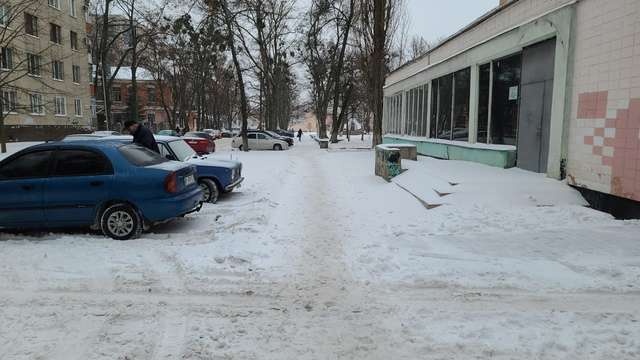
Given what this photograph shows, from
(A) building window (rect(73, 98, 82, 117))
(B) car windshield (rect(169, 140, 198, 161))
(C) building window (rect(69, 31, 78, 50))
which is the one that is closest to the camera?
(B) car windshield (rect(169, 140, 198, 161))

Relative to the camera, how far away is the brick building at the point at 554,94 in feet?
27.0

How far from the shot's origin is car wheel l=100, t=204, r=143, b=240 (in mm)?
7094

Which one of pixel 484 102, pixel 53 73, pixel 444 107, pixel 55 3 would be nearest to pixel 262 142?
pixel 444 107

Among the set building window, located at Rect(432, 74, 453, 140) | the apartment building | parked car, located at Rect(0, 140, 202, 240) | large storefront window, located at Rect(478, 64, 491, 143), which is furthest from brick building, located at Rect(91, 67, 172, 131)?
parked car, located at Rect(0, 140, 202, 240)

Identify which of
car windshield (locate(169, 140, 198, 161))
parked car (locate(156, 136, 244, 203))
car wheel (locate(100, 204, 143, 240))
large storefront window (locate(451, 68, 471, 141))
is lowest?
car wheel (locate(100, 204, 143, 240))

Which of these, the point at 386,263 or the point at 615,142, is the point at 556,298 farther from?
the point at 615,142

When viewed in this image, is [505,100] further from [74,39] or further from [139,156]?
[74,39]

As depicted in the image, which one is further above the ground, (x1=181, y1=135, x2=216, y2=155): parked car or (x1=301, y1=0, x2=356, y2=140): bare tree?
(x1=301, y1=0, x2=356, y2=140): bare tree

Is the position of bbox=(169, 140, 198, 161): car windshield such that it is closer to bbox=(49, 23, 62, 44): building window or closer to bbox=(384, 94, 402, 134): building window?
bbox=(384, 94, 402, 134): building window

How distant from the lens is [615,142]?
27.6 feet

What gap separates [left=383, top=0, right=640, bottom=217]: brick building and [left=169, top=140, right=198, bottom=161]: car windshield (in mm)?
7852

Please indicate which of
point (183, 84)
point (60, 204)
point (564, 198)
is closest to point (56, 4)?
point (183, 84)

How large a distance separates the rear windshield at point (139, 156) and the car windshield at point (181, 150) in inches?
108

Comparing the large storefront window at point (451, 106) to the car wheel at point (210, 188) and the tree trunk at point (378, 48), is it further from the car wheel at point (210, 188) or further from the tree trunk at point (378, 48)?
the car wheel at point (210, 188)
